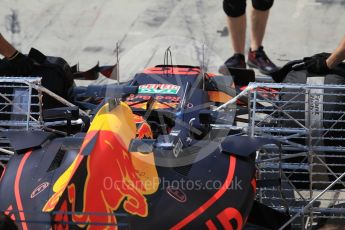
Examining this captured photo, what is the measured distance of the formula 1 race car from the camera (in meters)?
3.23

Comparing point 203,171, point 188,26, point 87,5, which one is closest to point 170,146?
point 203,171

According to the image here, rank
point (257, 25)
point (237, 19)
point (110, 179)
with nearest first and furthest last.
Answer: point (110, 179) → point (237, 19) → point (257, 25)

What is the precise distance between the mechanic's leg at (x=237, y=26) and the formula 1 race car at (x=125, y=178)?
2.13m

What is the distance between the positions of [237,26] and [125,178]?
328 centimetres

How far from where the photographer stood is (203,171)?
11.7ft

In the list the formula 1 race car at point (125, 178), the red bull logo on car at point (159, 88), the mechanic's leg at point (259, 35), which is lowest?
the formula 1 race car at point (125, 178)

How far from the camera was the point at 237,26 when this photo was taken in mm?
6301

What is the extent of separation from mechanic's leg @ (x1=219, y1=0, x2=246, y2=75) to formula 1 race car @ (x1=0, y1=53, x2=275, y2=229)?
2128 millimetres

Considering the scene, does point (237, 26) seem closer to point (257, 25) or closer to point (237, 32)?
point (237, 32)

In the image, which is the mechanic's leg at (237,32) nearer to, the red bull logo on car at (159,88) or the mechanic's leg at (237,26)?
the mechanic's leg at (237,26)

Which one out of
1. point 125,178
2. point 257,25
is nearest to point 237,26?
point 257,25

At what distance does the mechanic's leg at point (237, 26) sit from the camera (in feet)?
20.1

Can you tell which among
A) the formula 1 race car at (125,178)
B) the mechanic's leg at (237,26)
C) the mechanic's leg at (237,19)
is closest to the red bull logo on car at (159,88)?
the formula 1 race car at (125,178)

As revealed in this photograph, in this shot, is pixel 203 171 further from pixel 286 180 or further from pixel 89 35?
pixel 89 35
